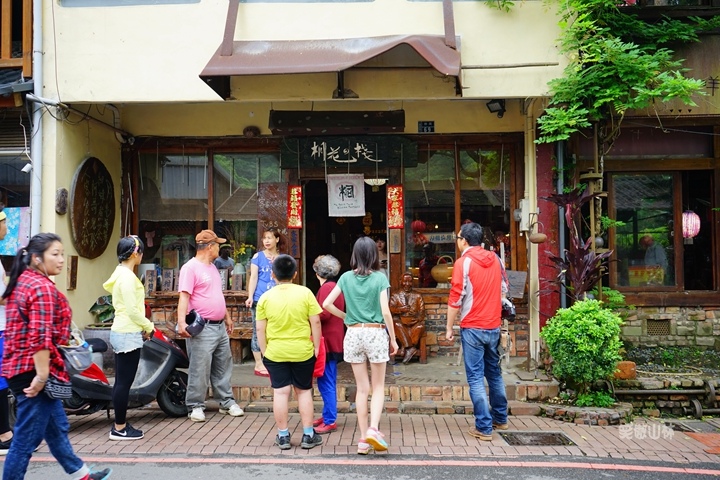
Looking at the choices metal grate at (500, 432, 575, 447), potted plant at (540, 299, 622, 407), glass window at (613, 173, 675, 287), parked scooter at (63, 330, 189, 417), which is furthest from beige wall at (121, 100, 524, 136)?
metal grate at (500, 432, 575, 447)

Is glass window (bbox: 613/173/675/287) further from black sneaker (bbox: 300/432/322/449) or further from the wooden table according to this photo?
black sneaker (bbox: 300/432/322/449)

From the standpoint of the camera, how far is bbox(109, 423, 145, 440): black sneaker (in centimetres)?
581

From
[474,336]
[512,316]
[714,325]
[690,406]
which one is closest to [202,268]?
[474,336]

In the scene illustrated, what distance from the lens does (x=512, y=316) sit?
6789mm

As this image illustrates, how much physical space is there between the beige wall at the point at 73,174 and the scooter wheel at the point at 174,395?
101 inches

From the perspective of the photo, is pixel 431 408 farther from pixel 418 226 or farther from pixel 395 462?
pixel 418 226

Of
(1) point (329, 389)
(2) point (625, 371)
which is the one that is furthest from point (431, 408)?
(2) point (625, 371)

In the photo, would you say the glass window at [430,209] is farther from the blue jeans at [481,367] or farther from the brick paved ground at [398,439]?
the blue jeans at [481,367]

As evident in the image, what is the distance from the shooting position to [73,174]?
8.45 metres

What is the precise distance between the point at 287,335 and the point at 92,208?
5.05m

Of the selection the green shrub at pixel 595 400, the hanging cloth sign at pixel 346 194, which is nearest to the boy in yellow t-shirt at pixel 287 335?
the green shrub at pixel 595 400

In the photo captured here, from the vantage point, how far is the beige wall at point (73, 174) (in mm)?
7973

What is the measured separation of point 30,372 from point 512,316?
4.90m

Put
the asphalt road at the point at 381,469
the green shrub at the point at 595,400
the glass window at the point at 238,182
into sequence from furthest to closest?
the glass window at the point at 238,182 < the green shrub at the point at 595,400 < the asphalt road at the point at 381,469
